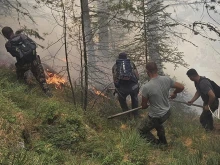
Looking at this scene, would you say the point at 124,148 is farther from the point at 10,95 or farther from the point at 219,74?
the point at 219,74

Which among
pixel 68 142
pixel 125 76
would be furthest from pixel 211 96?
pixel 68 142

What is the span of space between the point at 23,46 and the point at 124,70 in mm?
2826

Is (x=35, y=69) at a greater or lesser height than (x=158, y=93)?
greater

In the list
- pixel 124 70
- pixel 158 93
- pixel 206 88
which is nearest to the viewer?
pixel 158 93

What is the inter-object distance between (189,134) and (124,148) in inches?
120

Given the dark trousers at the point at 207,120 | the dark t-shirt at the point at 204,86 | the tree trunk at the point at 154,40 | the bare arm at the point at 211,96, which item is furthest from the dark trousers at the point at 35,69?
the dark trousers at the point at 207,120

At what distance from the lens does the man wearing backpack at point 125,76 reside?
7.64 m

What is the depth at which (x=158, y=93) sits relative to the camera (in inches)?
231

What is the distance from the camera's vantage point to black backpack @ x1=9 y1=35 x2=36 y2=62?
24.0 ft

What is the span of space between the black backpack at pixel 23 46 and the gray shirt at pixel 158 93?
3.48 meters

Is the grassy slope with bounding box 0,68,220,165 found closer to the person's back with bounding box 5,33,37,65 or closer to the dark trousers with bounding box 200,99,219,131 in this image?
the person's back with bounding box 5,33,37,65

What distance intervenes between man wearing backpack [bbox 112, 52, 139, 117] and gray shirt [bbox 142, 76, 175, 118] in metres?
1.77

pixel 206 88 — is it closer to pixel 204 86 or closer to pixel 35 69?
pixel 204 86

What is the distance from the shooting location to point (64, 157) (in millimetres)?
4520
